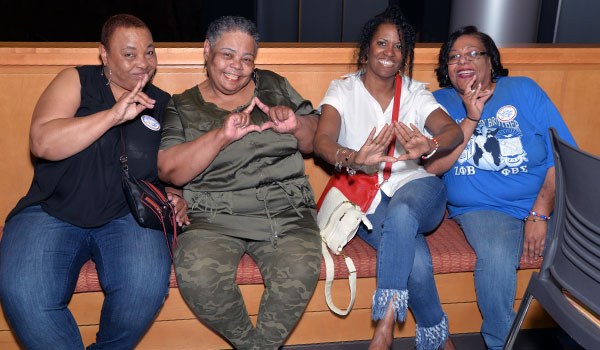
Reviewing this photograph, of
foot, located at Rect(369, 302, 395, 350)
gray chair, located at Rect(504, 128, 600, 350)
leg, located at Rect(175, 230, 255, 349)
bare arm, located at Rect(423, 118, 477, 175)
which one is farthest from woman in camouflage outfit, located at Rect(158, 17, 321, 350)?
gray chair, located at Rect(504, 128, 600, 350)

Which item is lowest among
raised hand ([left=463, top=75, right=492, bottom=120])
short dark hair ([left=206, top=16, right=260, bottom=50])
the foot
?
the foot

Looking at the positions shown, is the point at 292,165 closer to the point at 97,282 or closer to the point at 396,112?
the point at 396,112

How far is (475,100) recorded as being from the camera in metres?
2.34

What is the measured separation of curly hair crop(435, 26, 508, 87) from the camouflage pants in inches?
47.0

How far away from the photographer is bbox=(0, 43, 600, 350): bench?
2289mm

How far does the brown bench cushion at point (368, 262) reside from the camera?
212 centimetres

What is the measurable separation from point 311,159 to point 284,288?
3.02ft

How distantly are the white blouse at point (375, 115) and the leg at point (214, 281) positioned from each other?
2.42 feet

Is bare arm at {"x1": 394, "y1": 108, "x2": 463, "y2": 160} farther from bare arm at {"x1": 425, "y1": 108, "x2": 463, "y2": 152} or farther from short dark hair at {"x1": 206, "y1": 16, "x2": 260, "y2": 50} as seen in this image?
short dark hair at {"x1": 206, "y1": 16, "x2": 260, "y2": 50}

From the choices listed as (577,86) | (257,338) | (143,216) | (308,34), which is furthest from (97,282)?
(308,34)

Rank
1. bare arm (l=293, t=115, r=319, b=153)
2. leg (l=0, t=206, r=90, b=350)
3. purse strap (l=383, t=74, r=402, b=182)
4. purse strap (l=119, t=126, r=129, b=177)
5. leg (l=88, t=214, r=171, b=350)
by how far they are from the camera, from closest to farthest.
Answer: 1. leg (l=0, t=206, r=90, b=350)
2. leg (l=88, t=214, r=171, b=350)
3. purse strap (l=119, t=126, r=129, b=177)
4. bare arm (l=293, t=115, r=319, b=153)
5. purse strap (l=383, t=74, r=402, b=182)

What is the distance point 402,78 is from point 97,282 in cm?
170

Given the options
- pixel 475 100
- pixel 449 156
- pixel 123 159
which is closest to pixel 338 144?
pixel 449 156

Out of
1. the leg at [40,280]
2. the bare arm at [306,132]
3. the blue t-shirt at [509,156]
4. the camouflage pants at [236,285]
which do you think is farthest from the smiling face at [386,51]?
the leg at [40,280]
